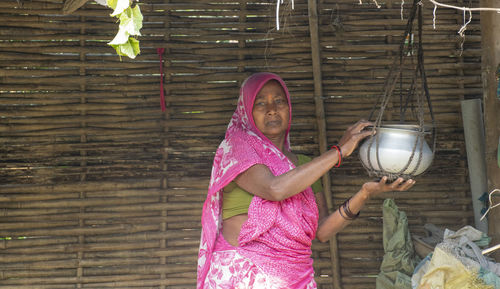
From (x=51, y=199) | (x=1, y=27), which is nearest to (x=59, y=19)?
(x=1, y=27)

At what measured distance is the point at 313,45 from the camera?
4.15 metres

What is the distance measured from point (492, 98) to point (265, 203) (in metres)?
1.43

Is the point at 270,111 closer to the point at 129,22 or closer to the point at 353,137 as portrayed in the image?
the point at 353,137

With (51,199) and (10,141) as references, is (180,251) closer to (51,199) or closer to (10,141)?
(51,199)

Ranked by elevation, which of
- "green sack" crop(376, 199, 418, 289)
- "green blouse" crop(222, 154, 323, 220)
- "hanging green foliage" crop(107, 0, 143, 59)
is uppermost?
"hanging green foliage" crop(107, 0, 143, 59)

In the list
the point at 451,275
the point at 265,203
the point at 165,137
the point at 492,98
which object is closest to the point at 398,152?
A: the point at 265,203

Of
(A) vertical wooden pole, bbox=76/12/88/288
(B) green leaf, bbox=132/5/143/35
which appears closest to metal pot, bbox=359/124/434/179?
(B) green leaf, bbox=132/5/143/35

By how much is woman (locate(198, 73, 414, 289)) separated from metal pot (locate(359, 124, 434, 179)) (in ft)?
0.22

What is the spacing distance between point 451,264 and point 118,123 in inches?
97.5

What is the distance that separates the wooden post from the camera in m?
3.15

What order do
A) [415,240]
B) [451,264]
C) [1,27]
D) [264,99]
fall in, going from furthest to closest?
1. [1,27]
2. [415,240]
3. [264,99]
4. [451,264]

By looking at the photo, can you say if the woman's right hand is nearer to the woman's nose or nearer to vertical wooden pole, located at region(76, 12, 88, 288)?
the woman's nose

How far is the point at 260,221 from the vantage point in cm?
269

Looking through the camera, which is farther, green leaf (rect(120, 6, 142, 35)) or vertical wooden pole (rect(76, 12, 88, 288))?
vertical wooden pole (rect(76, 12, 88, 288))
